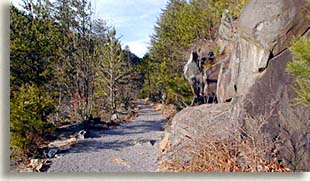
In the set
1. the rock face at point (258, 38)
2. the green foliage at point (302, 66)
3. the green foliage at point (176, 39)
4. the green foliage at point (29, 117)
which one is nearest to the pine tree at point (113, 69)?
the green foliage at point (176, 39)

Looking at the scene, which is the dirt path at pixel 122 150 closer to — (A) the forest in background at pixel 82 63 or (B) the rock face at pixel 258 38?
(A) the forest in background at pixel 82 63

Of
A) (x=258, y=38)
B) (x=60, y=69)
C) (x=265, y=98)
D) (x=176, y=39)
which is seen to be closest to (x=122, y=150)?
(x=60, y=69)

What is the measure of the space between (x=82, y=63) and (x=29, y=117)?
0.47 meters

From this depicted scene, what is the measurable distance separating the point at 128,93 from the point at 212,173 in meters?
A: 0.73

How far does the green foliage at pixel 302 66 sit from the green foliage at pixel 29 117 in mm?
1431

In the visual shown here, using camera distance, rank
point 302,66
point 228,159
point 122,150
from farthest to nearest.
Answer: point 122,150, point 228,159, point 302,66

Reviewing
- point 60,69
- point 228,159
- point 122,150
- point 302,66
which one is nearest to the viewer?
point 302,66

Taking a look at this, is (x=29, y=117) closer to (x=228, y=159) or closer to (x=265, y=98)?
(x=228, y=159)

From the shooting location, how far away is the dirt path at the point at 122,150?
250 centimetres

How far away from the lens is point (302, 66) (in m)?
2.12

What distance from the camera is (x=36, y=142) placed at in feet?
8.64

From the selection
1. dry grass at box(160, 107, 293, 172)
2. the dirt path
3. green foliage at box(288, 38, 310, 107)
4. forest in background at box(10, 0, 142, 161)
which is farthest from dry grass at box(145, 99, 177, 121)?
green foliage at box(288, 38, 310, 107)

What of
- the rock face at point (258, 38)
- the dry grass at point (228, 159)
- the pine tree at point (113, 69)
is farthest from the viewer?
the pine tree at point (113, 69)

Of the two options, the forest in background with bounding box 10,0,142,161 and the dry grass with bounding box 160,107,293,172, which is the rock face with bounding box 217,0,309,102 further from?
the forest in background with bounding box 10,0,142,161
